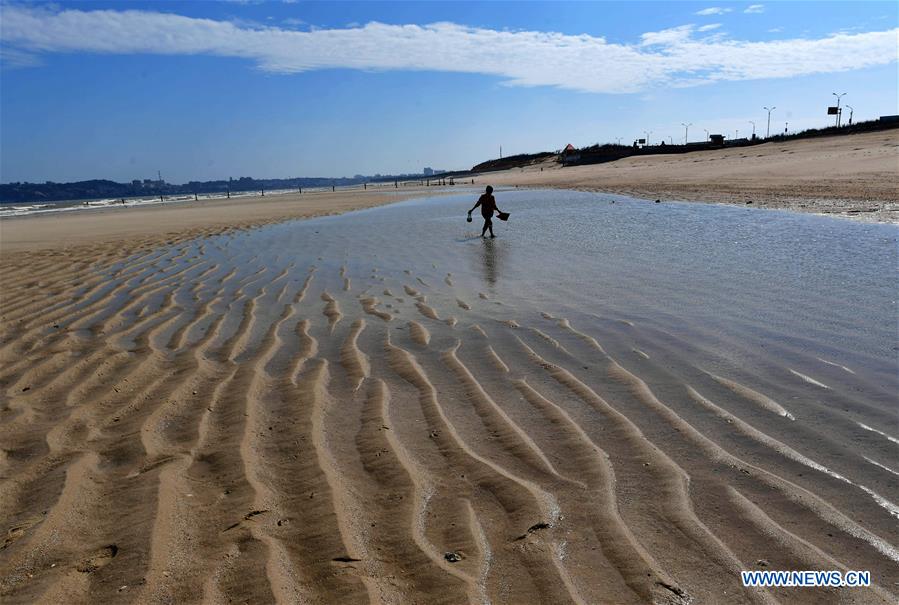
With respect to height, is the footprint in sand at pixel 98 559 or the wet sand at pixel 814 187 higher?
the wet sand at pixel 814 187

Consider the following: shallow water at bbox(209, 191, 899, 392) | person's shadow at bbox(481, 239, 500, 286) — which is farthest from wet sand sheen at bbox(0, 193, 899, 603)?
person's shadow at bbox(481, 239, 500, 286)

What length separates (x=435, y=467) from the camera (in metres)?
3.53

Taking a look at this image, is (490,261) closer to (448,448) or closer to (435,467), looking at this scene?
(448,448)

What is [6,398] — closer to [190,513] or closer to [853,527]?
[190,513]

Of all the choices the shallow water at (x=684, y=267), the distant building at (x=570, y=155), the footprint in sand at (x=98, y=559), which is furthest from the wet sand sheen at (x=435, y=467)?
the distant building at (x=570, y=155)

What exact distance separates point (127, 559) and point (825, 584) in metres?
2.94

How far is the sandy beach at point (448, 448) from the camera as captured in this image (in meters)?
2.58

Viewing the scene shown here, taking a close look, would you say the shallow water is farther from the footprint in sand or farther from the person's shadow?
the footprint in sand

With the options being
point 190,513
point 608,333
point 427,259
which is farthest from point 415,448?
point 427,259

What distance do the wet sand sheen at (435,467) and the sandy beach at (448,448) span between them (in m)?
0.02

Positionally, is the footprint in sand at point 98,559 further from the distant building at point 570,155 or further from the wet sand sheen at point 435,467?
the distant building at point 570,155

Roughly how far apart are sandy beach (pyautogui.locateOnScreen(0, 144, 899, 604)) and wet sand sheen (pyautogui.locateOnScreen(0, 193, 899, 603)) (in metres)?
0.02

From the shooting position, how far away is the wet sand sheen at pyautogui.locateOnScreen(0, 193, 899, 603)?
8.40ft

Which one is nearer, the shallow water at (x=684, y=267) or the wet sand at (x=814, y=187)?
the shallow water at (x=684, y=267)
